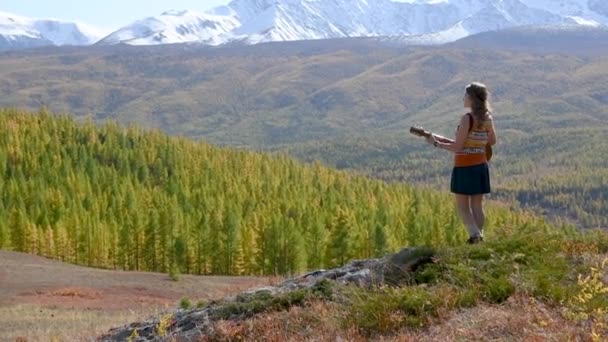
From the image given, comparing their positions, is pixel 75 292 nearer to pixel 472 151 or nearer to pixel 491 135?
pixel 472 151

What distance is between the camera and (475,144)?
47.8ft

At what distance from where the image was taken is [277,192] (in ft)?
387

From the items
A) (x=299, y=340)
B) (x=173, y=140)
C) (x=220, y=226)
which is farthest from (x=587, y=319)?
(x=173, y=140)

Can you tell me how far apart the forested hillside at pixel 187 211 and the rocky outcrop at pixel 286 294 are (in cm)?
3412

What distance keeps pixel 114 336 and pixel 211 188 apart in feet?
335

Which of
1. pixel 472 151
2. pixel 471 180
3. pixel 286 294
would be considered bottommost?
pixel 286 294

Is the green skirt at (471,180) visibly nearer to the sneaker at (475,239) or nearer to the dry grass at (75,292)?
the sneaker at (475,239)

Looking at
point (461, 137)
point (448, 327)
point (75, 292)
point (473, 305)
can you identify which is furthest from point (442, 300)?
point (75, 292)

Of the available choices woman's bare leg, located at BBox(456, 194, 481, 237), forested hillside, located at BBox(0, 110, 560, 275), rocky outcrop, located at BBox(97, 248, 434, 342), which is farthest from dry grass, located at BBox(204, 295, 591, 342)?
forested hillside, located at BBox(0, 110, 560, 275)

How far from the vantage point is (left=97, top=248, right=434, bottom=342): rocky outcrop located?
12820mm

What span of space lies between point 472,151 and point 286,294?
4.51 meters

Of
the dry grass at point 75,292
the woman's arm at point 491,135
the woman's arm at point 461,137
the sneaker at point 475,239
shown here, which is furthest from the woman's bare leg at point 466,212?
the dry grass at point 75,292

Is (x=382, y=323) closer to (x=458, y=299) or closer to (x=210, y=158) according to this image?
(x=458, y=299)

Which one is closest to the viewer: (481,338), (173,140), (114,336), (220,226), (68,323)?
(481,338)
